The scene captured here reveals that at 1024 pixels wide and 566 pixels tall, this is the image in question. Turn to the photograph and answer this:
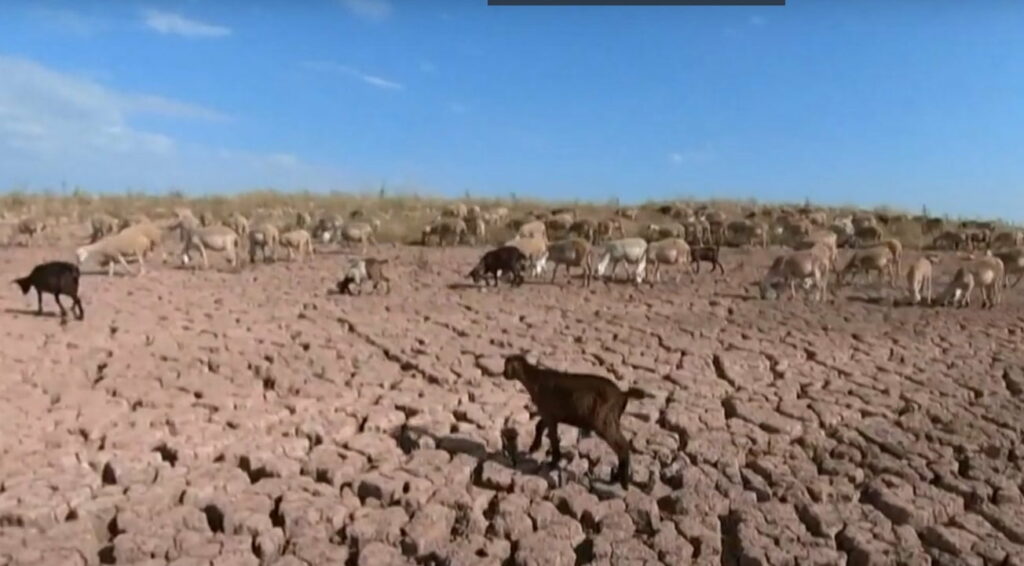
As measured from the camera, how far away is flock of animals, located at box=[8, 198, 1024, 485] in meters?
7.21

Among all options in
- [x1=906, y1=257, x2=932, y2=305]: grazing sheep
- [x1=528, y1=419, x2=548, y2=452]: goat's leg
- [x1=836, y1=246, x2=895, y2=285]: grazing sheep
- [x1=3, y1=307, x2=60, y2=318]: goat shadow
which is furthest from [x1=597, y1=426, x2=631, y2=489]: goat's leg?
[x1=836, y1=246, x2=895, y2=285]: grazing sheep

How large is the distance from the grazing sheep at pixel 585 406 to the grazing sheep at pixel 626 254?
1135cm

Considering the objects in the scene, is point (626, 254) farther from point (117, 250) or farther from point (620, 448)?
point (620, 448)

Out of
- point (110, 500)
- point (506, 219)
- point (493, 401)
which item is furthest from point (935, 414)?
point (506, 219)

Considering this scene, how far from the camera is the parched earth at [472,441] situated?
6105mm

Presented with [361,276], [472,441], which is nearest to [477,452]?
[472,441]

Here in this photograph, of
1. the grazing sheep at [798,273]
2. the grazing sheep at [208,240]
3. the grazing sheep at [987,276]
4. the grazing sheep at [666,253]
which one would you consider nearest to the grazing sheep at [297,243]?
the grazing sheep at [208,240]

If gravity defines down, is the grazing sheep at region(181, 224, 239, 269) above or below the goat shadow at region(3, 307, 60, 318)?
above

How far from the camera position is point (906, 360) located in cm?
1197

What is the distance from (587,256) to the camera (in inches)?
721

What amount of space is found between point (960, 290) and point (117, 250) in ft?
50.0

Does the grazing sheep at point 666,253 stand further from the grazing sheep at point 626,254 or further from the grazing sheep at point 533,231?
the grazing sheep at point 533,231

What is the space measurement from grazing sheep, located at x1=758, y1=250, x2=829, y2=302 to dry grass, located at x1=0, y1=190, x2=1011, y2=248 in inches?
437

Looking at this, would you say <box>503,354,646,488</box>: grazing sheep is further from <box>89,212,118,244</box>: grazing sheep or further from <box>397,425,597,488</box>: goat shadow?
<box>89,212,118,244</box>: grazing sheep
